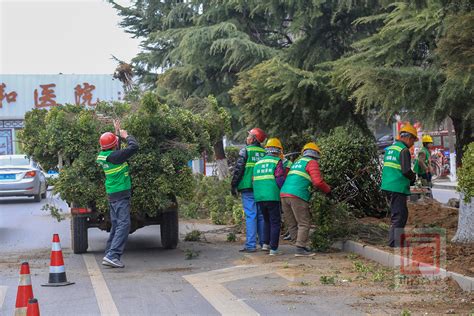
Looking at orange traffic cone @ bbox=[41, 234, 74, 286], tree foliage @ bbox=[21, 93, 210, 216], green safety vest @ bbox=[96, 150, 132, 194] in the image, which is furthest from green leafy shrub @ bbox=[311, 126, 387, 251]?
orange traffic cone @ bbox=[41, 234, 74, 286]

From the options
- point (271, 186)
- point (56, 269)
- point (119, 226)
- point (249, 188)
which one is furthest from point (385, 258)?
point (56, 269)

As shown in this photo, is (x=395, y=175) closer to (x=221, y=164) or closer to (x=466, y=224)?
(x=466, y=224)

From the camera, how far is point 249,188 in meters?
11.8

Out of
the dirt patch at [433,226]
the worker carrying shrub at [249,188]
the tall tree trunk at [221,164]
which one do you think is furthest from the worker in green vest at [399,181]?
the tall tree trunk at [221,164]

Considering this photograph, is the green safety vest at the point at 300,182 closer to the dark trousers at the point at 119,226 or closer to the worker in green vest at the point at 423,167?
the dark trousers at the point at 119,226

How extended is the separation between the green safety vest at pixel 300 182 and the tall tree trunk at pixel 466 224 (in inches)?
86.4

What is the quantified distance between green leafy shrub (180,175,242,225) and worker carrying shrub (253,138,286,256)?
3629mm

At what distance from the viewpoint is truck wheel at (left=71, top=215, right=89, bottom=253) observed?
11695 millimetres

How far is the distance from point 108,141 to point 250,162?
2.52 metres

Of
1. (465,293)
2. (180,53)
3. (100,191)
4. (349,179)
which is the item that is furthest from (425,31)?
(180,53)

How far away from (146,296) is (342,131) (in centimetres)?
674

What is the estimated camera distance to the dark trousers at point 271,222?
11.2 meters

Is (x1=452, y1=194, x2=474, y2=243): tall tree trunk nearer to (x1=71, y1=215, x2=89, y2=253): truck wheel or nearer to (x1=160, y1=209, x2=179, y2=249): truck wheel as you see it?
(x1=160, y1=209, x2=179, y2=249): truck wheel

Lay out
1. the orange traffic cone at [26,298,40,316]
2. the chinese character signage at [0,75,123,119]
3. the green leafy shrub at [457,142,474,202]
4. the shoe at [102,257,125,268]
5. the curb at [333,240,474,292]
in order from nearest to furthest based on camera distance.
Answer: the orange traffic cone at [26,298,40,316] < the curb at [333,240,474,292] < the green leafy shrub at [457,142,474,202] < the shoe at [102,257,125,268] < the chinese character signage at [0,75,123,119]
